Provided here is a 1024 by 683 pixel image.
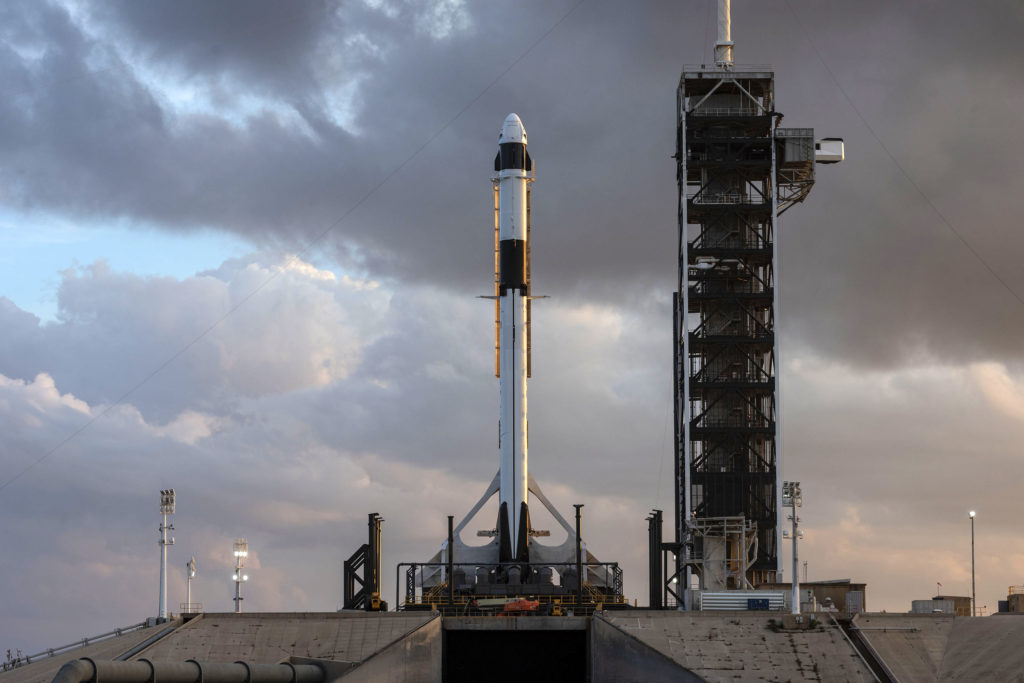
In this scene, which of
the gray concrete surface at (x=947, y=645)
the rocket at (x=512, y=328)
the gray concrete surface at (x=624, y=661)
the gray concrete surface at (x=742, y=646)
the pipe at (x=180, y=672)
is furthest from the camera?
the rocket at (x=512, y=328)

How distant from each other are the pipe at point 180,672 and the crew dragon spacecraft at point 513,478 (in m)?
27.1

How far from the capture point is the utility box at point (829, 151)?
104375mm

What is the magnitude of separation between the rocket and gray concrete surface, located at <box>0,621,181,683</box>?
2145 cm

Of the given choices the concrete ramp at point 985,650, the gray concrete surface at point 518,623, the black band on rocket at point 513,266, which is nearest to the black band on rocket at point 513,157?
the black band on rocket at point 513,266

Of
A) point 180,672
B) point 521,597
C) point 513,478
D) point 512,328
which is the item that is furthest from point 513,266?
point 180,672

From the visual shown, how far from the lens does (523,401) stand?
286ft

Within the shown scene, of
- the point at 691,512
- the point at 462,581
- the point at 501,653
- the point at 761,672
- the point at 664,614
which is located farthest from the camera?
the point at 691,512

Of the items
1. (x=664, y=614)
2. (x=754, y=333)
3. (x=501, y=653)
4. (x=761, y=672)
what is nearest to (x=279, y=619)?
(x=501, y=653)

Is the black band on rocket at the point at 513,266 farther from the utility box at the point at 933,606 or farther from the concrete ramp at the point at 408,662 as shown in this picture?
the utility box at the point at 933,606

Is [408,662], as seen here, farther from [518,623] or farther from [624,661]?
[624,661]

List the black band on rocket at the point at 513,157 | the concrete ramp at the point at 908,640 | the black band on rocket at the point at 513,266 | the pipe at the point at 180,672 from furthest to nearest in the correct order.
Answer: the black band on rocket at the point at 513,157
the black band on rocket at the point at 513,266
the concrete ramp at the point at 908,640
the pipe at the point at 180,672

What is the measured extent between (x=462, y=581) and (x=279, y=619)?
1587 centimetres

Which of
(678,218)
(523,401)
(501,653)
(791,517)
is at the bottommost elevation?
(501,653)

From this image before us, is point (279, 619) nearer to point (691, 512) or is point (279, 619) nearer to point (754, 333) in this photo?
point (691, 512)
